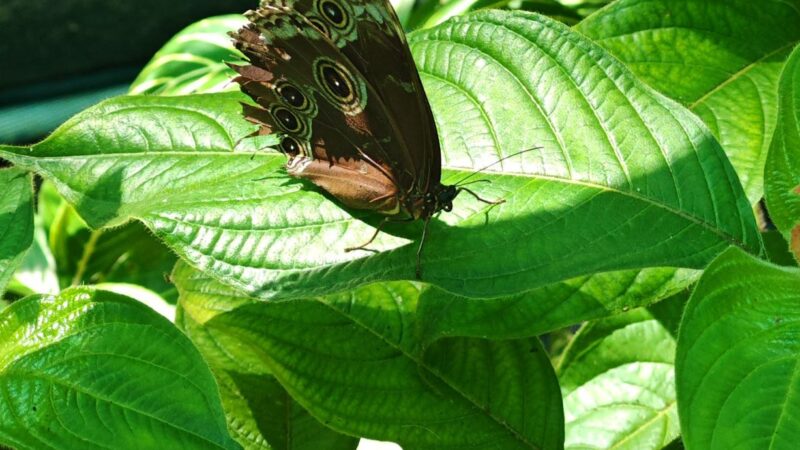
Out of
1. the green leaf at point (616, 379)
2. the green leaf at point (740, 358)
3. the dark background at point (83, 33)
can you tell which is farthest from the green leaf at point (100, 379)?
the dark background at point (83, 33)

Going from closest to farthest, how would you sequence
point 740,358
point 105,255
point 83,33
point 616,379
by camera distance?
point 740,358 → point 616,379 → point 105,255 → point 83,33

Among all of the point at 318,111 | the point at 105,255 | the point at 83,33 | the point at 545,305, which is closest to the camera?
the point at 545,305

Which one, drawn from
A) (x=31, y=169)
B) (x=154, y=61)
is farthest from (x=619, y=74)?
(x=154, y=61)

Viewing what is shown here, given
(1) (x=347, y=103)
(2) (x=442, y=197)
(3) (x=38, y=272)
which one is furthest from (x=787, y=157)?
(3) (x=38, y=272)

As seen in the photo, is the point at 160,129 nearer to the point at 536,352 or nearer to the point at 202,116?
the point at 202,116

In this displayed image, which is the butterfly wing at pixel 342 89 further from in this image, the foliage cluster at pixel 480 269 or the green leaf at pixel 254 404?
the green leaf at pixel 254 404

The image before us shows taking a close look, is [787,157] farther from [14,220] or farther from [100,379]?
[14,220]
